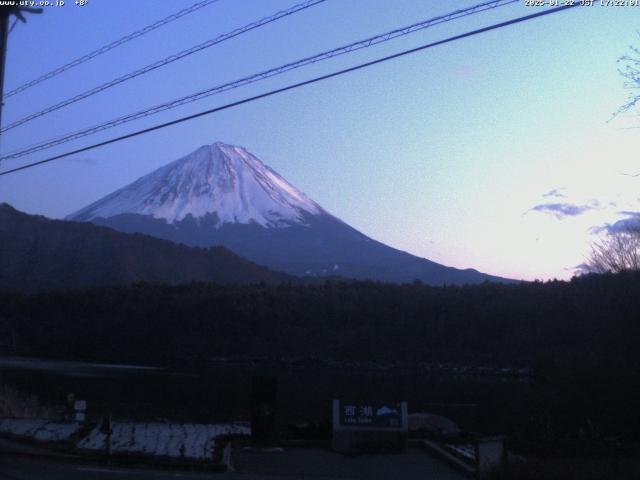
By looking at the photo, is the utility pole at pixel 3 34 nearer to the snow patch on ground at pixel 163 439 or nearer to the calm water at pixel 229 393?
the snow patch on ground at pixel 163 439

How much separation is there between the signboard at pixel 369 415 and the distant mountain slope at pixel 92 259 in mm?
76210

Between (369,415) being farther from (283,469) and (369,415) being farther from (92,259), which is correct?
(92,259)

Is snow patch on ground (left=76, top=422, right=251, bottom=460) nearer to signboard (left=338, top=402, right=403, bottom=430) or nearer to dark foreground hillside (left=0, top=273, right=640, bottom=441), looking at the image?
signboard (left=338, top=402, right=403, bottom=430)

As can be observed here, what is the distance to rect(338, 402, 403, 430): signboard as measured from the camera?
18375 millimetres

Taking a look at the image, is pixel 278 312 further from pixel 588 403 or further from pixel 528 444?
pixel 528 444

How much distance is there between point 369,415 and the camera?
18359 millimetres

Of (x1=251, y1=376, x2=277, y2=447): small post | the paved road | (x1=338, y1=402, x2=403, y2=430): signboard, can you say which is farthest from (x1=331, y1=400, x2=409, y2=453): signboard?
(x1=251, y1=376, x2=277, y2=447): small post

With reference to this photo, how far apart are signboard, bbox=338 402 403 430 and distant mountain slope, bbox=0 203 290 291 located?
76.2 meters

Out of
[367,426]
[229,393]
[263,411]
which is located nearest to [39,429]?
[263,411]

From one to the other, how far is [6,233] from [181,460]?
96450 millimetres

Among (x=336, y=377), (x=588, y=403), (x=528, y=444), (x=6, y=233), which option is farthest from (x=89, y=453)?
(x=6, y=233)

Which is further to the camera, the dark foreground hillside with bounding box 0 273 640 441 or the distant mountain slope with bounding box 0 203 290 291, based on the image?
the distant mountain slope with bounding box 0 203 290 291

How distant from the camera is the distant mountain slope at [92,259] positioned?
9538 cm

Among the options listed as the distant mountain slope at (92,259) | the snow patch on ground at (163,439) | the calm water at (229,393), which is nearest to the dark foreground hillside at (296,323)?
the calm water at (229,393)
